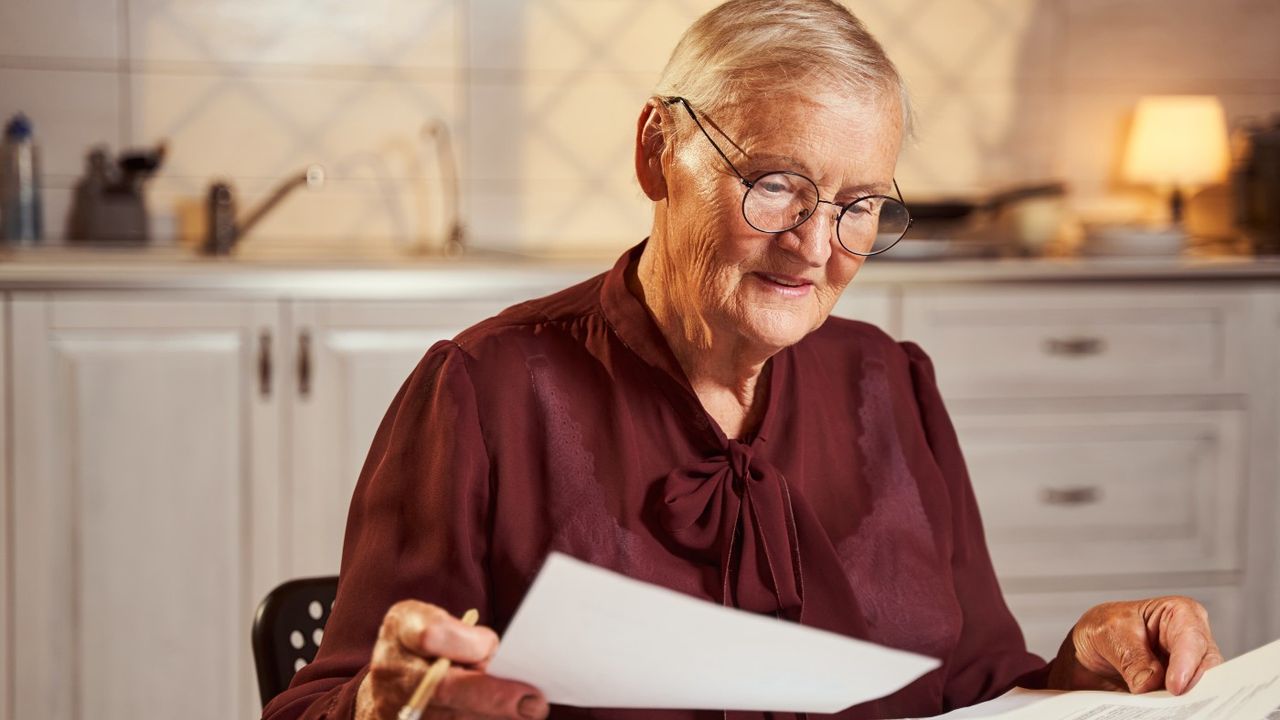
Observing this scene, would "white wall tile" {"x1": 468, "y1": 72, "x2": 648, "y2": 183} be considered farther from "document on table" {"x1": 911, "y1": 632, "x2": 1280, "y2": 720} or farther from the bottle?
"document on table" {"x1": 911, "y1": 632, "x2": 1280, "y2": 720}

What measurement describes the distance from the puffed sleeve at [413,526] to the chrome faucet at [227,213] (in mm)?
1802

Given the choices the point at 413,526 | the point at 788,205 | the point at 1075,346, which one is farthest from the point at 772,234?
the point at 1075,346

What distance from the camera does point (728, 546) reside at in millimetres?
1014

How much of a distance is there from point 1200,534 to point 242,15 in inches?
96.0

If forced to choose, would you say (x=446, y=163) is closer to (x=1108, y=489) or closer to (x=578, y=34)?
(x=578, y=34)

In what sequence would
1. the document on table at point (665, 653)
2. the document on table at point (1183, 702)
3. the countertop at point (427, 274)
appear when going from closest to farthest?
the document on table at point (665, 653) < the document on table at point (1183, 702) < the countertop at point (427, 274)

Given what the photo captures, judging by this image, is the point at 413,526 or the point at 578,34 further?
the point at 578,34

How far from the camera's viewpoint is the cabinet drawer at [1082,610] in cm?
259

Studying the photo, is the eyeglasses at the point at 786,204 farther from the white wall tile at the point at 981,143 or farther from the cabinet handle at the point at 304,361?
the white wall tile at the point at 981,143

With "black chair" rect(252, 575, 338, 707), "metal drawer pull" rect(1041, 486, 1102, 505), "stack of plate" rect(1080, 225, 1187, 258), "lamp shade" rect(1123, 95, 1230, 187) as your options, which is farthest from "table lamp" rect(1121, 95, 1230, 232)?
"black chair" rect(252, 575, 338, 707)

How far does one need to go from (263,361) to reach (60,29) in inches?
43.4

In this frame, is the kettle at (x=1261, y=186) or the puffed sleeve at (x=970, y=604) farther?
the kettle at (x=1261, y=186)

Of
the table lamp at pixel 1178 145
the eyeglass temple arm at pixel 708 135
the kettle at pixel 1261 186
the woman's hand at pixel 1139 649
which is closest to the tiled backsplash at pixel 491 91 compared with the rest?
the table lamp at pixel 1178 145

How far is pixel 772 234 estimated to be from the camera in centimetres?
100
